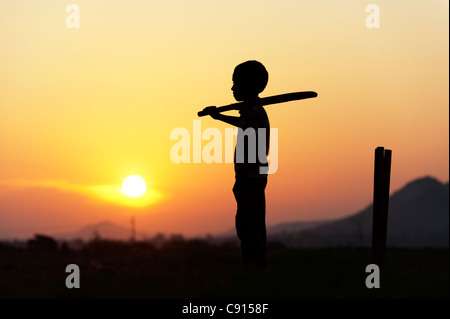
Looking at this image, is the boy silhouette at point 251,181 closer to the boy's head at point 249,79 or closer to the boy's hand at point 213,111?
the boy's head at point 249,79

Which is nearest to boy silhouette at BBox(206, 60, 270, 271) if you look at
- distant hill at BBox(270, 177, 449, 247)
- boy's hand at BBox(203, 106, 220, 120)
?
boy's hand at BBox(203, 106, 220, 120)

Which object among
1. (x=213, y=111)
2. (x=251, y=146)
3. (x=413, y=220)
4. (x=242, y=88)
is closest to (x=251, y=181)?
(x=251, y=146)

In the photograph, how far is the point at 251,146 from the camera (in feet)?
28.8

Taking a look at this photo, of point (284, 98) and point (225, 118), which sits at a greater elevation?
point (284, 98)

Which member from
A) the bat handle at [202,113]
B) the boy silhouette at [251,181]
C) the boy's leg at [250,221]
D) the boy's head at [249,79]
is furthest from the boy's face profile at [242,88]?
the boy's leg at [250,221]

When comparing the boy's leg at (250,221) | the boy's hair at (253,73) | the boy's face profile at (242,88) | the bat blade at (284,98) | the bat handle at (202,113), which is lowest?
the boy's leg at (250,221)

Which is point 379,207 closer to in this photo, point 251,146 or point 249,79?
point 251,146

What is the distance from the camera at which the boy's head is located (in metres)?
9.10

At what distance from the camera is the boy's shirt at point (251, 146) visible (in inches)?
346

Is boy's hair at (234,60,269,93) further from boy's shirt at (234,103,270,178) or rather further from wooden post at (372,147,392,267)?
wooden post at (372,147,392,267)

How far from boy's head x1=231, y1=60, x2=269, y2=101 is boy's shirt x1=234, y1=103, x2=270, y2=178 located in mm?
317

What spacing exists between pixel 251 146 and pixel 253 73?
3.15 ft

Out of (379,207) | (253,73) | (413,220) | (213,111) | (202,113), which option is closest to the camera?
(379,207)
